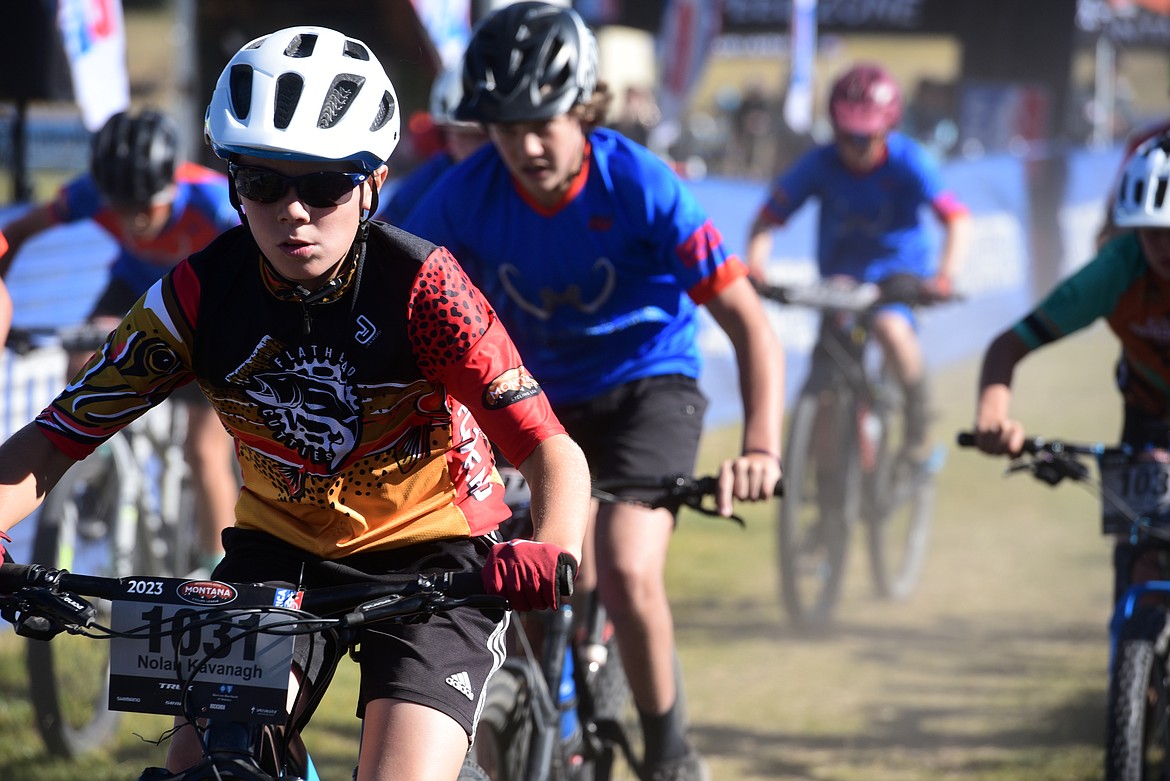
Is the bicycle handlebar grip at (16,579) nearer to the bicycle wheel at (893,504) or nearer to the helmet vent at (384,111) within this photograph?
the helmet vent at (384,111)

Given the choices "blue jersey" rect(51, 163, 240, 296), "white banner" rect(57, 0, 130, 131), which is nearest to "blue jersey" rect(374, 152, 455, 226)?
"blue jersey" rect(51, 163, 240, 296)

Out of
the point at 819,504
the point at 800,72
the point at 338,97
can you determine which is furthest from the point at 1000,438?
the point at 800,72

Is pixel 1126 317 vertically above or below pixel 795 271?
above

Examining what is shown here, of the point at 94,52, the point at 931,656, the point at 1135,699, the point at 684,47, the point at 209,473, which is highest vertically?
the point at 684,47

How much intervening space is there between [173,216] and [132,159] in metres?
0.46

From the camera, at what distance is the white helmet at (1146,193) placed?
168 inches

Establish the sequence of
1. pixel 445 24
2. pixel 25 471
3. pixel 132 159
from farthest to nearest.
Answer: pixel 445 24 → pixel 132 159 → pixel 25 471

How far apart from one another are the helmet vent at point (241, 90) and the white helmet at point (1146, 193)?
2747 mm

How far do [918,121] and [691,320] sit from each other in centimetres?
2511

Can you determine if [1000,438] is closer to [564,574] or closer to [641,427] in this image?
[641,427]

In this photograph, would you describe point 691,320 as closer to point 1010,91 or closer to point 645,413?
point 645,413

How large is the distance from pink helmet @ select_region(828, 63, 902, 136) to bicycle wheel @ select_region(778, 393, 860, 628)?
66.0 inches

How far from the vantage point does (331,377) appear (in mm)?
2832

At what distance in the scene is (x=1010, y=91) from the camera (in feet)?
83.0
